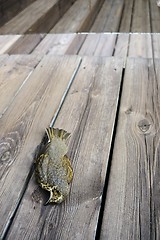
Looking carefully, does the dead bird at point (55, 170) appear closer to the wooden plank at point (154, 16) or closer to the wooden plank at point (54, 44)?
the wooden plank at point (54, 44)

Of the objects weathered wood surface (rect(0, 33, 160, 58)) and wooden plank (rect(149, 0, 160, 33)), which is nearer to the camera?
weathered wood surface (rect(0, 33, 160, 58))

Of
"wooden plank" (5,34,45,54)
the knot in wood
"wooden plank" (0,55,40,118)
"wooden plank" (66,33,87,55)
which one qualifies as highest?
the knot in wood

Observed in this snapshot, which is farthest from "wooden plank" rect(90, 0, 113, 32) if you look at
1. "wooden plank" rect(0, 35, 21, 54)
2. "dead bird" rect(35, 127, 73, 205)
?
"dead bird" rect(35, 127, 73, 205)

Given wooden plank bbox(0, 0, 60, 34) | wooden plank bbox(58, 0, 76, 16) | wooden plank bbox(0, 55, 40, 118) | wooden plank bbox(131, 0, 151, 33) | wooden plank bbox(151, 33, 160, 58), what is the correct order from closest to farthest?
1. wooden plank bbox(0, 55, 40, 118)
2. wooden plank bbox(151, 33, 160, 58)
3. wooden plank bbox(0, 0, 60, 34)
4. wooden plank bbox(131, 0, 151, 33)
5. wooden plank bbox(58, 0, 76, 16)

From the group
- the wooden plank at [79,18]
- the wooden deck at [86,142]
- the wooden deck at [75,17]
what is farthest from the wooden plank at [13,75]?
the wooden plank at [79,18]

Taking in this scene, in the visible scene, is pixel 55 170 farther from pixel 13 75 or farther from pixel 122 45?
pixel 122 45

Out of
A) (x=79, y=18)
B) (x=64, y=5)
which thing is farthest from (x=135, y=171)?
(x=64, y=5)

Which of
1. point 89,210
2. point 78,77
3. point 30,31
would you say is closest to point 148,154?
point 89,210

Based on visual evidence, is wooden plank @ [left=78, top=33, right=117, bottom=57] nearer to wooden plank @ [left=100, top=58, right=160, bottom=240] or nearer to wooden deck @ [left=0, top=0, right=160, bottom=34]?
wooden deck @ [left=0, top=0, right=160, bottom=34]
